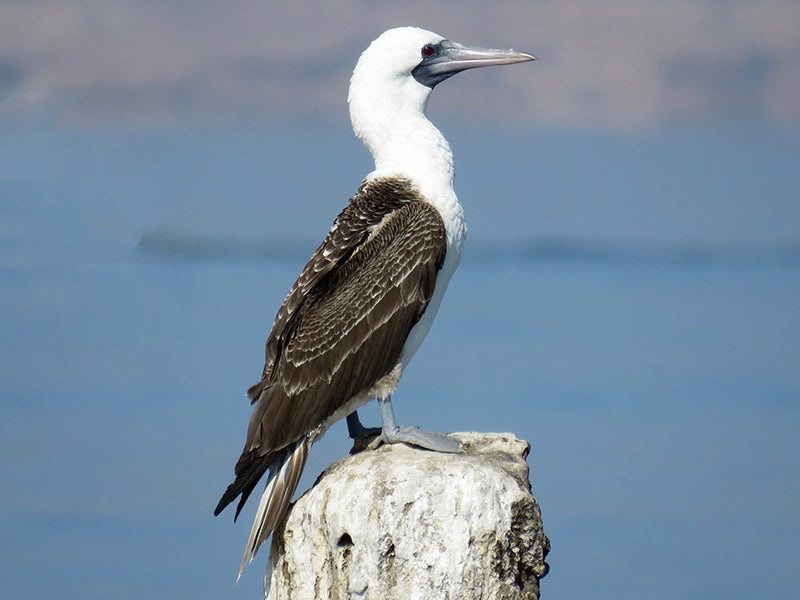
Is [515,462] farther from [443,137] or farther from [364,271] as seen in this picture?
[443,137]

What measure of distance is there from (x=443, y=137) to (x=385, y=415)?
2.34m

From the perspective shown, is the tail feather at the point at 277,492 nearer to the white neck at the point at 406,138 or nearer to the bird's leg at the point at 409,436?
the bird's leg at the point at 409,436

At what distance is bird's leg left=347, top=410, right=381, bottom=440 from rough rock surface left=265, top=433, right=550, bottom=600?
0.97 m

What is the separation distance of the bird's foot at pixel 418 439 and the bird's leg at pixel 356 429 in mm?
466

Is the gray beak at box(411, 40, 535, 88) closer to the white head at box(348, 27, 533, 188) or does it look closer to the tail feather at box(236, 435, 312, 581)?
the white head at box(348, 27, 533, 188)

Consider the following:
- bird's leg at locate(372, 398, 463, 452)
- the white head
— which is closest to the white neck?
the white head

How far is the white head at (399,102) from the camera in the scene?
28.0ft

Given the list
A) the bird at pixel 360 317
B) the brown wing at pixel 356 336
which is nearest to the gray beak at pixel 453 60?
the bird at pixel 360 317

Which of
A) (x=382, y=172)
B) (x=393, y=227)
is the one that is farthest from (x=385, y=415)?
(x=382, y=172)

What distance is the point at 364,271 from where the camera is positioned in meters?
8.15

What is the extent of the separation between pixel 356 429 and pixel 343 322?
1.09 m

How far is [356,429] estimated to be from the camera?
8.66 m

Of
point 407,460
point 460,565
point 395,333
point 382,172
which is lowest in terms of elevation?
point 460,565

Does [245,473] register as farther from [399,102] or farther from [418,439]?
[399,102]
